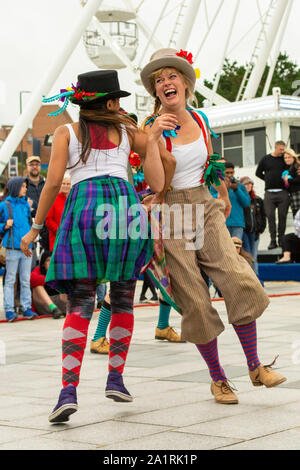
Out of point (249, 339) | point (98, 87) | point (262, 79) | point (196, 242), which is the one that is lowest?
point (249, 339)

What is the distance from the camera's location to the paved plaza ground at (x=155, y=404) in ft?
12.6

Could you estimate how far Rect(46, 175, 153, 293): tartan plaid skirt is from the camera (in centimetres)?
439

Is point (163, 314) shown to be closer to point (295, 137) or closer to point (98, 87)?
point (98, 87)

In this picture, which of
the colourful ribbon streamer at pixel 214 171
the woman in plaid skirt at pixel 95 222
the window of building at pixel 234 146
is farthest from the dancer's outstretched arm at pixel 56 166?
the window of building at pixel 234 146

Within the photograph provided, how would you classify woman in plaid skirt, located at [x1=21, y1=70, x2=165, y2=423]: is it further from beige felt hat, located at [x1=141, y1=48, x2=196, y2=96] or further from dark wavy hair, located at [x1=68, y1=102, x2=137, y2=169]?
beige felt hat, located at [x1=141, y1=48, x2=196, y2=96]

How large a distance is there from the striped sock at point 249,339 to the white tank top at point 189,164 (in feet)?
2.73

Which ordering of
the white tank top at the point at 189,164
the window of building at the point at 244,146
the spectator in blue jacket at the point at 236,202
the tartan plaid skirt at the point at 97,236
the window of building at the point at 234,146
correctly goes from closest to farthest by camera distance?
the tartan plaid skirt at the point at 97,236, the white tank top at the point at 189,164, the spectator in blue jacket at the point at 236,202, the window of building at the point at 244,146, the window of building at the point at 234,146

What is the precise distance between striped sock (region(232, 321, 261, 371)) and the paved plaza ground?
0.20 meters

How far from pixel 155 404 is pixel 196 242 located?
2.94 ft

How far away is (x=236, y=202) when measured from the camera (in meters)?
12.8

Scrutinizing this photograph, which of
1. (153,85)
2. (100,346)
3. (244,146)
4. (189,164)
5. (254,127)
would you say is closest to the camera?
(189,164)

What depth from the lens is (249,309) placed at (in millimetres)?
4703

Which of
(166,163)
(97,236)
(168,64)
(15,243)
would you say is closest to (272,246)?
(15,243)

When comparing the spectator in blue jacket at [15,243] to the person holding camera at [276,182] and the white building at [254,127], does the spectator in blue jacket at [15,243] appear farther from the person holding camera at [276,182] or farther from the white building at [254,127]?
the white building at [254,127]
